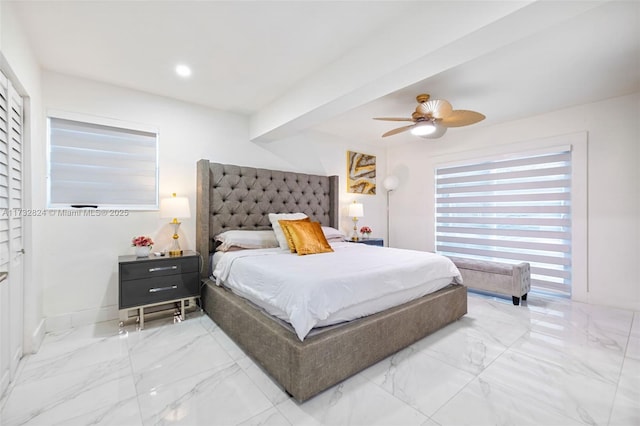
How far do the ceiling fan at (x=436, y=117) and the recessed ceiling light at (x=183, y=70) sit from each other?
1.92 m

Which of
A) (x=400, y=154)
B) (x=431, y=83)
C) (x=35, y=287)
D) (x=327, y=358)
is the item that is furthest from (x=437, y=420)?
(x=400, y=154)

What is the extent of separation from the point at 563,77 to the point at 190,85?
3670 millimetres

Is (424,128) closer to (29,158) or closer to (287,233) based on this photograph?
(287,233)

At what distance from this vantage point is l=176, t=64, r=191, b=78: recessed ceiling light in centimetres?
249

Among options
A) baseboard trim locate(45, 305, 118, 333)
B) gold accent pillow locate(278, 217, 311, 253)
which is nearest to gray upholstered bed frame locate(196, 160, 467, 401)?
gold accent pillow locate(278, 217, 311, 253)

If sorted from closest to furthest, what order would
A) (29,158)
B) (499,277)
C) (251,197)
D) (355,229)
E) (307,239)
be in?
(29,158)
(307,239)
(499,277)
(251,197)
(355,229)

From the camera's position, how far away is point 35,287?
2.27 meters

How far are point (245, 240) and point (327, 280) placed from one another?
1582mm

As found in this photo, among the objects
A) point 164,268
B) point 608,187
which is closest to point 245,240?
point 164,268

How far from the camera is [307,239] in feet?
9.61

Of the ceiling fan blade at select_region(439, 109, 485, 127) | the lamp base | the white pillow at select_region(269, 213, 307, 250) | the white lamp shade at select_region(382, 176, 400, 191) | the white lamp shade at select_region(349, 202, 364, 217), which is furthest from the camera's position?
the white lamp shade at select_region(382, 176, 400, 191)

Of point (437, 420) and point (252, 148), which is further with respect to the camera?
point (252, 148)

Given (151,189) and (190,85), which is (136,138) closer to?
(151,189)

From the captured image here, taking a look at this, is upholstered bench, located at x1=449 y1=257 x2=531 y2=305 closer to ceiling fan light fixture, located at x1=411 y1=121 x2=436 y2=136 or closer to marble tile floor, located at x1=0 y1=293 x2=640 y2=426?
marble tile floor, located at x1=0 y1=293 x2=640 y2=426
